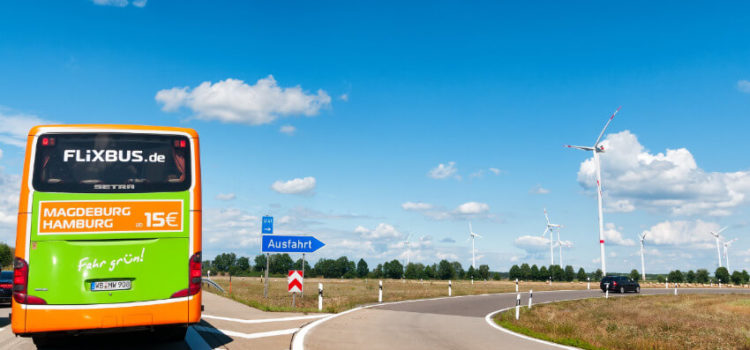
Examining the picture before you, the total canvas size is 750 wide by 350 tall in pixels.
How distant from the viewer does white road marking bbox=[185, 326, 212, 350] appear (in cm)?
1030

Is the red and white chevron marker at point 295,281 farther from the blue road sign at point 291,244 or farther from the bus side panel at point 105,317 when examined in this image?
the bus side panel at point 105,317

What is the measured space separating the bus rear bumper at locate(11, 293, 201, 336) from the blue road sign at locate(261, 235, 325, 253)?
1246 centimetres

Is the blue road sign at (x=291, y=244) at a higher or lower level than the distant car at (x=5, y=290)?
higher

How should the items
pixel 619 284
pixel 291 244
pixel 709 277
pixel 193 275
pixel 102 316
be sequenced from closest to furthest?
pixel 102 316
pixel 193 275
pixel 291 244
pixel 619 284
pixel 709 277

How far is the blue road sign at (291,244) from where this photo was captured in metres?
21.7

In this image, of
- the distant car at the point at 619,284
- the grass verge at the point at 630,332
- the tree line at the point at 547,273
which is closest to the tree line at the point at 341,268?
the tree line at the point at 547,273

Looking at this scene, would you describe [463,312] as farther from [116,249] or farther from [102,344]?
[116,249]

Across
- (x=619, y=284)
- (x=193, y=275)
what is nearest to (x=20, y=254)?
(x=193, y=275)

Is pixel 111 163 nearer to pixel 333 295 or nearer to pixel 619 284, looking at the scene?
pixel 333 295

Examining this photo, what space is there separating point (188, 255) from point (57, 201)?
6.73ft

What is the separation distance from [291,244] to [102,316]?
13259 millimetres

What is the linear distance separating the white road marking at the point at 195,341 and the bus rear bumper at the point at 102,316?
135 cm

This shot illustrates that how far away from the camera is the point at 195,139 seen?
32.1ft

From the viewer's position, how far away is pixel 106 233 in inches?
342
